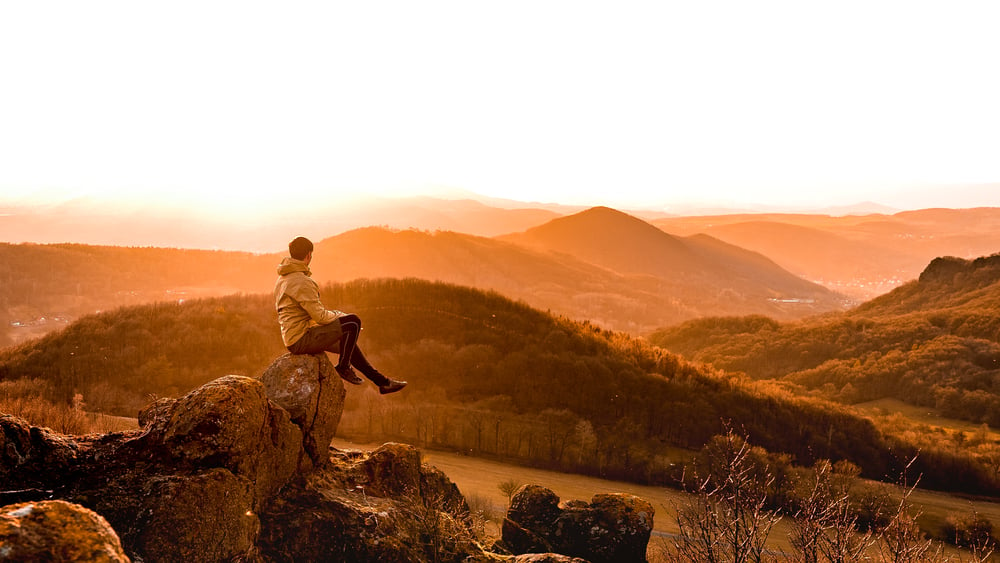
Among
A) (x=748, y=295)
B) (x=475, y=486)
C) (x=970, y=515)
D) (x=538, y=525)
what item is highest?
(x=538, y=525)

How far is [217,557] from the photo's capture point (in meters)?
7.59

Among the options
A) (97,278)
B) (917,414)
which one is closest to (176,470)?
(917,414)

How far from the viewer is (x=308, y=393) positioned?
1011cm

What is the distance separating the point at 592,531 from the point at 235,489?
7.13m

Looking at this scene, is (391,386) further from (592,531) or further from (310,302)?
(592,531)

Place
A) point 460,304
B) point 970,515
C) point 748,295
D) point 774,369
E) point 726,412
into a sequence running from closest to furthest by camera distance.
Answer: point 970,515
point 726,412
point 460,304
point 774,369
point 748,295

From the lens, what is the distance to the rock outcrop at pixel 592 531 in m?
12.4

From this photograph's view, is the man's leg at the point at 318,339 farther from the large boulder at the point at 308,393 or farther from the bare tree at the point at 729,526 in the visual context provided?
the bare tree at the point at 729,526

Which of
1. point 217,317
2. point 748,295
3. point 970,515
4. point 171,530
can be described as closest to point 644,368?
point 970,515

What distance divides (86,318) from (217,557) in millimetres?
41227

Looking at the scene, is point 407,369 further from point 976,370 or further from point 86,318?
point 976,370

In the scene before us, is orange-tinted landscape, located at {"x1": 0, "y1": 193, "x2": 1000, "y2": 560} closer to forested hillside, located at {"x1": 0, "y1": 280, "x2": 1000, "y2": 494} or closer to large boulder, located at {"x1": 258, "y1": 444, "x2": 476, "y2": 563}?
forested hillside, located at {"x1": 0, "y1": 280, "x2": 1000, "y2": 494}

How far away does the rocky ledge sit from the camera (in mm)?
7164

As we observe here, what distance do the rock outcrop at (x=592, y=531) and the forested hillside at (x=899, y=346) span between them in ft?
157
